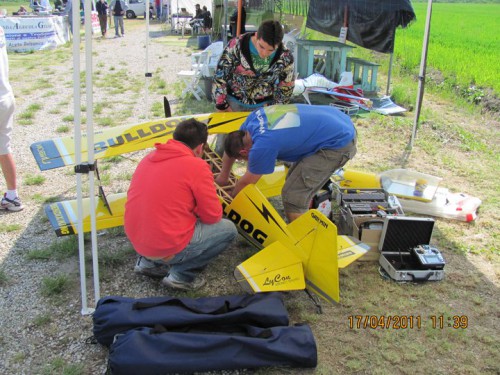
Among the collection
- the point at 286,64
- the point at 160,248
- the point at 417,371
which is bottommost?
the point at 417,371

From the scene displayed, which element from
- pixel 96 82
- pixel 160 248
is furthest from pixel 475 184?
pixel 96 82

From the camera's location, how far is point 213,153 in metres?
5.51

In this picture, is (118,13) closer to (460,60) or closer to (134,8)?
(134,8)

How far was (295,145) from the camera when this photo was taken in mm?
4027

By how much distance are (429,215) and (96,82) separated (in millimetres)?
9846

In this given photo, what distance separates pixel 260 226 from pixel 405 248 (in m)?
1.51

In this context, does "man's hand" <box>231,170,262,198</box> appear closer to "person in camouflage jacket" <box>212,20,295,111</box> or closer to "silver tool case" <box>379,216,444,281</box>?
"silver tool case" <box>379,216,444,281</box>

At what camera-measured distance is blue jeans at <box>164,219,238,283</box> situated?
3805 mm

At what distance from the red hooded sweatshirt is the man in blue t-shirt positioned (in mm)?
473

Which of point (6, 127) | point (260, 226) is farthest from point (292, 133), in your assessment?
point (6, 127)

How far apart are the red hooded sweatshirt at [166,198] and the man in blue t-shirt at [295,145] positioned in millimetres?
A: 473

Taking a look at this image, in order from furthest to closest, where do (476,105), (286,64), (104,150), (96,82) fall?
(96,82) → (476,105) → (286,64) → (104,150)

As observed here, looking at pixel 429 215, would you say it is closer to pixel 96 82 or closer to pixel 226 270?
pixel 226 270

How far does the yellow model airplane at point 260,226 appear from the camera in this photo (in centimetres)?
356
